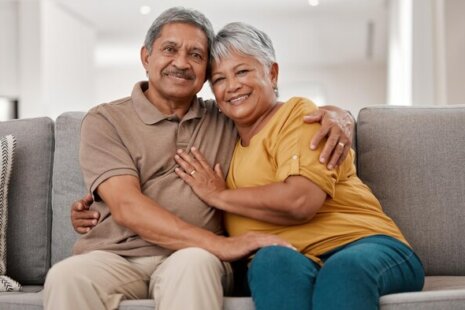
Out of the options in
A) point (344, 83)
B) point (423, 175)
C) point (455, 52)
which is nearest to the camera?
point (423, 175)

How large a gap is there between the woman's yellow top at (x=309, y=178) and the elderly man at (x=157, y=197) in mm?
74

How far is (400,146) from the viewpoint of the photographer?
249 cm

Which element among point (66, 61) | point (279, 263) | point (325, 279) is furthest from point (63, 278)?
point (66, 61)

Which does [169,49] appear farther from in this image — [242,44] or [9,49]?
[9,49]

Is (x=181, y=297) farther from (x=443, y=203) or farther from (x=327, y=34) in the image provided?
(x=327, y=34)

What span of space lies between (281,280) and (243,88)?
0.67 meters

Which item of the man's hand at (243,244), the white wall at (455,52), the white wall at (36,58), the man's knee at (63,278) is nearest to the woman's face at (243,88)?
the man's hand at (243,244)

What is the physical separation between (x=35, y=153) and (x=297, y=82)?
436 inches

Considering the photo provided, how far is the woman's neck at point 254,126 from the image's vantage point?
230 cm

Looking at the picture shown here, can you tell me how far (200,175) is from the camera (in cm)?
224

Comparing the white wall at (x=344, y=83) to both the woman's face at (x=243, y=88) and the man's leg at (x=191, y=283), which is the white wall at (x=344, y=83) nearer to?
the woman's face at (x=243, y=88)

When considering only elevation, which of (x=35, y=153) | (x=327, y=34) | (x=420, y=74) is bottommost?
(x=35, y=153)

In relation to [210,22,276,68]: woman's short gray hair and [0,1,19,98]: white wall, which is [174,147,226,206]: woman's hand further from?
[0,1,19,98]: white wall

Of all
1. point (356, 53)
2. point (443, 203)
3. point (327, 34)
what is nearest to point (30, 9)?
point (327, 34)
